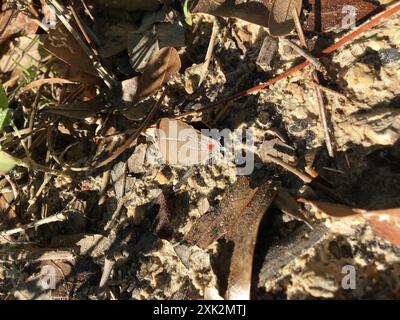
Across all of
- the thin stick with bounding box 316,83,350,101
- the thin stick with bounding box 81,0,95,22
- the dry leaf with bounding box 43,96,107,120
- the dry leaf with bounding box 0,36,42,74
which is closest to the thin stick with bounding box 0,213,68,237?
the dry leaf with bounding box 43,96,107,120

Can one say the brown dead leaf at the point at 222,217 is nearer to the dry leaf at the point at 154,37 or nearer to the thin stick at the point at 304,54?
the thin stick at the point at 304,54

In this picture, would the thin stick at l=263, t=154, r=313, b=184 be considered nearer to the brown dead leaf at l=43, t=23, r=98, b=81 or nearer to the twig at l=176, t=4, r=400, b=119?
the twig at l=176, t=4, r=400, b=119

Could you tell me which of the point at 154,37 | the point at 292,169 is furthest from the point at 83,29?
the point at 292,169

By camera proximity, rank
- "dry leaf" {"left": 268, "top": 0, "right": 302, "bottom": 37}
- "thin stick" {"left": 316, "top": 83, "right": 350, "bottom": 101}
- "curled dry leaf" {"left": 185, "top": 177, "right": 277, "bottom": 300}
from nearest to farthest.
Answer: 1. "curled dry leaf" {"left": 185, "top": 177, "right": 277, "bottom": 300}
2. "thin stick" {"left": 316, "top": 83, "right": 350, "bottom": 101}
3. "dry leaf" {"left": 268, "top": 0, "right": 302, "bottom": 37}

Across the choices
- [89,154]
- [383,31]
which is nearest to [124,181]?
[89,154]

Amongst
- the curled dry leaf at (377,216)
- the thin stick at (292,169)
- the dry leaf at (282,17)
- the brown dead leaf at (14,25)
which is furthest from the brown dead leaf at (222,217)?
the brown dead leaf at (14,25)
